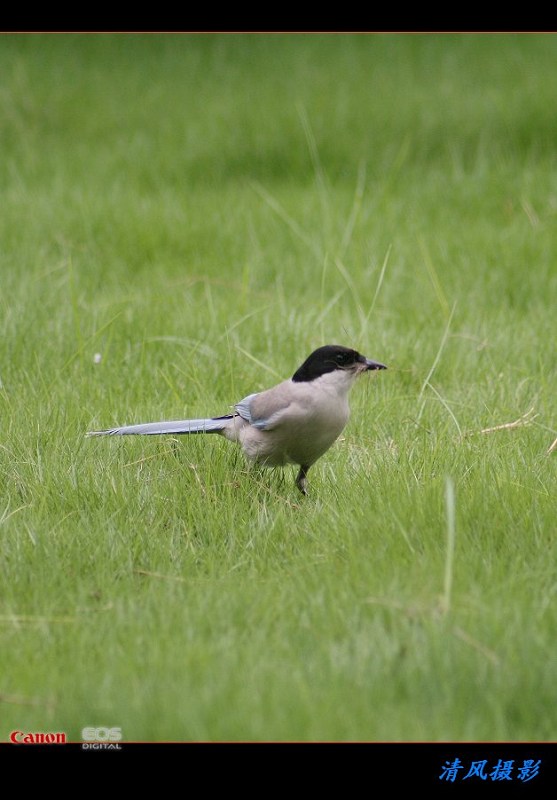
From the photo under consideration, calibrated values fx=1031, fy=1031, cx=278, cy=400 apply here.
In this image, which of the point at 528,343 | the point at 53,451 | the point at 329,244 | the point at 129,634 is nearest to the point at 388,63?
the point at 329,244

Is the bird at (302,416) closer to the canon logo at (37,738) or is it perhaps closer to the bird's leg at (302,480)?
the bird's leg at (302,480)

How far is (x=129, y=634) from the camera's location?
3393mm

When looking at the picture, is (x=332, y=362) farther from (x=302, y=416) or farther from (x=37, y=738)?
(x=37, y=738)

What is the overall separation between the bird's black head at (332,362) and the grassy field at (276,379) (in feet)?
1.48

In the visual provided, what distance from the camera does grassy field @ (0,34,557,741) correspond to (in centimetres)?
312

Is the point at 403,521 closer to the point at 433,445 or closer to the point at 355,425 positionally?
the point at 433,445

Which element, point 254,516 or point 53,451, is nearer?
point 254,516

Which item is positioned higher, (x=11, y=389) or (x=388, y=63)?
(x=388, y=63)

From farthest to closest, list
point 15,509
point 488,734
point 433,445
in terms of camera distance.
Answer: point 433,445 → point 15,509 → point 488,734

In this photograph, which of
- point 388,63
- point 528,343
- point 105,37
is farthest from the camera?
point 105,37

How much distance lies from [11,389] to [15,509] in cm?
140

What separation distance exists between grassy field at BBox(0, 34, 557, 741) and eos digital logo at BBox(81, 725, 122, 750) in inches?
1.2

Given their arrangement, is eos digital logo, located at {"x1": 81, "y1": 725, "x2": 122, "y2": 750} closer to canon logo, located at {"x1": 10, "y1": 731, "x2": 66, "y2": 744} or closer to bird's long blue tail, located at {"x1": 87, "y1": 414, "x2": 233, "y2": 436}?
canon logo, located at {"x1": 10, "y1": 731, "x2": 66, "y2": 744}

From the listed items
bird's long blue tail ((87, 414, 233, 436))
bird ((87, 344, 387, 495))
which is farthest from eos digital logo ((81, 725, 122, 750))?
bird's long blue tail ((87, 414, 233, 436))
